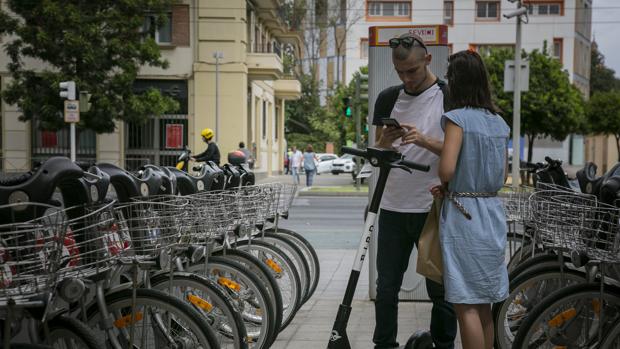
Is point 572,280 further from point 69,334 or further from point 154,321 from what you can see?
point 69,334

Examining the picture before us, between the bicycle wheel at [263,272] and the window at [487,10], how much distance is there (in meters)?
55.4

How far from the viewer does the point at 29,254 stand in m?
2.70

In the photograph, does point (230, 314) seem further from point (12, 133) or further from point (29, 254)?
point (12, 133)

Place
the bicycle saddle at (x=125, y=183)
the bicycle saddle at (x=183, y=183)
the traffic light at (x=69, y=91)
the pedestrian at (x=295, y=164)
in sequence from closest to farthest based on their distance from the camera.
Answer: the bicycle saddle at (x=125, y=183)
the bicycle saddle at (x=183, y=183)
the traffic light at (x=69, y=91)
the pedestrian at (x=295, y=164)

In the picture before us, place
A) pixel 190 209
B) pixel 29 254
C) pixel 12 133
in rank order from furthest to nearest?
pixel 12 133 < pixel 190 209 < pixel 29 254

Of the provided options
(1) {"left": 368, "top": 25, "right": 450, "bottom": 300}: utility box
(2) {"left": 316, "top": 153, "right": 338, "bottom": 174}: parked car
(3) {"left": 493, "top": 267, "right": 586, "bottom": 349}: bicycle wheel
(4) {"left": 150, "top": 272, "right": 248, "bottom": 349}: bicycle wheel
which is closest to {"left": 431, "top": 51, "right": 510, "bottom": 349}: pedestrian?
(3) {"left": 493, "top": 267, "right": 586, "bottom": 349}: bicycle wheel

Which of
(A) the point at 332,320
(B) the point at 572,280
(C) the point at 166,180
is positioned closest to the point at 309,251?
(A) the point at 332,320

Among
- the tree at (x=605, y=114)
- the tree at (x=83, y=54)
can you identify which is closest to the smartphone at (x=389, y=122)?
the tree at (x=83, y=54)

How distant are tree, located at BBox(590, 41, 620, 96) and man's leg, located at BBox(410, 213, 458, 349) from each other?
78476 millimetres

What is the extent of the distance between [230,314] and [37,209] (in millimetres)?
1178

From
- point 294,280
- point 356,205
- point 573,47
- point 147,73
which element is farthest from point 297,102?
point 294,280

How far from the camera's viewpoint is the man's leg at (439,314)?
4.06 meters

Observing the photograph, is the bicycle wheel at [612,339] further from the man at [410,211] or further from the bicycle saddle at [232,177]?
the bicycle saddle at [232,177]

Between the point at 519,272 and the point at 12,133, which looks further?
the point at 12,133
